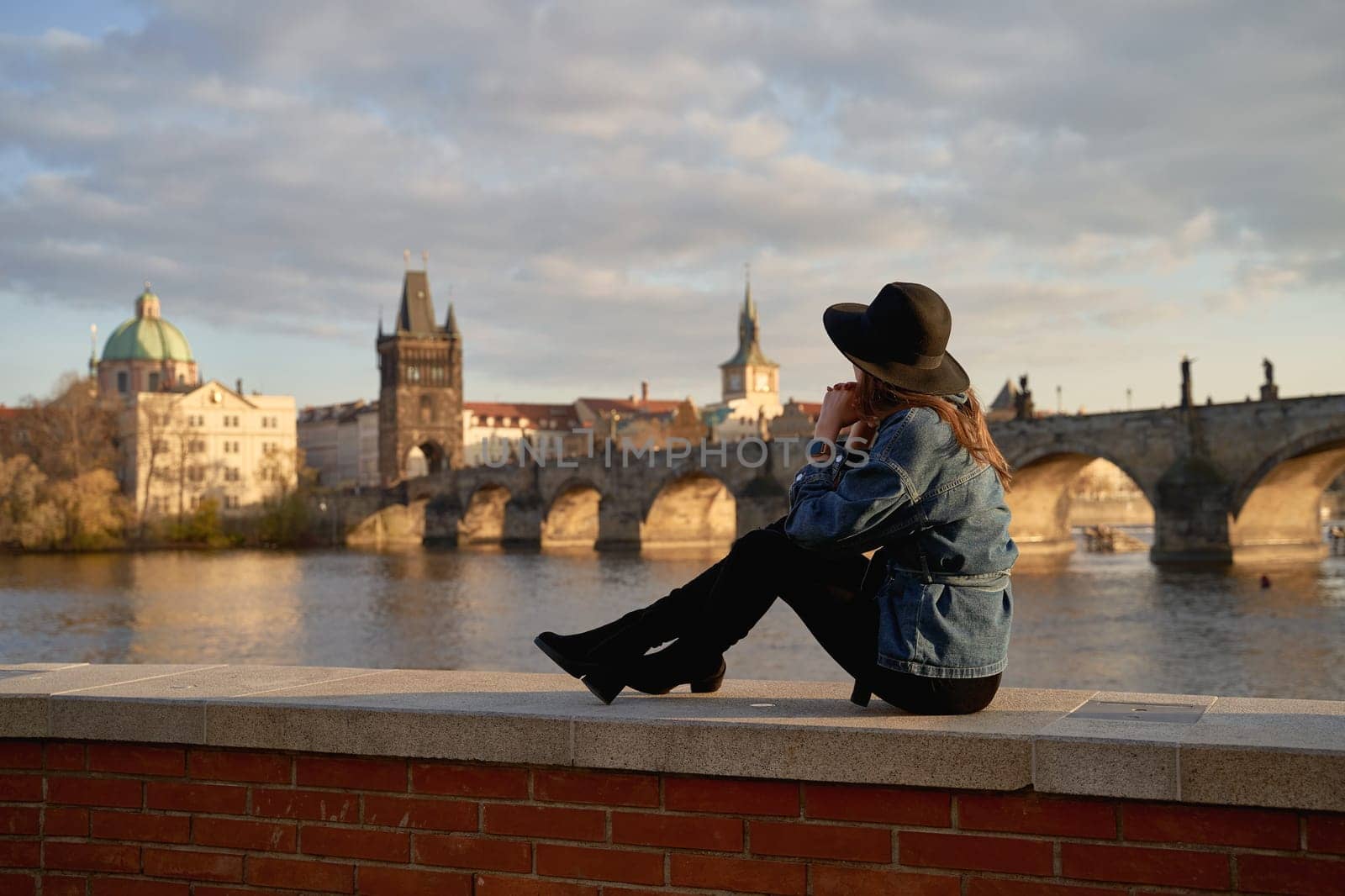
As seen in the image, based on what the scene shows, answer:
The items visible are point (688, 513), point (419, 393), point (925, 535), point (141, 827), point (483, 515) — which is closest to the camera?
point (925, 535)

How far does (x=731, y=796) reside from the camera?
109 inches

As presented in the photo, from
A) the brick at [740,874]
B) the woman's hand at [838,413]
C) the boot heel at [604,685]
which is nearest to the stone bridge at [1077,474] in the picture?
the woman's hand at [838,413]

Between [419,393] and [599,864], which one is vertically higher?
[419,393]

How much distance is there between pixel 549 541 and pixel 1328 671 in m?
51.9

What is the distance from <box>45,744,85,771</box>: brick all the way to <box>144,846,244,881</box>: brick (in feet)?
0.85

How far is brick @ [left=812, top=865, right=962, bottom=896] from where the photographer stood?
2.62 m

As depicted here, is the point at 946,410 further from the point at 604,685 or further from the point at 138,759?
the point at 138,759

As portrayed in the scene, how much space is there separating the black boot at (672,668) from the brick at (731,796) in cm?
50

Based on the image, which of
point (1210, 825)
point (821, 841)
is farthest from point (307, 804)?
point (1210, 825)

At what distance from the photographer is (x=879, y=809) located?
267cm

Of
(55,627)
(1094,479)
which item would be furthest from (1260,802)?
(1094,479)

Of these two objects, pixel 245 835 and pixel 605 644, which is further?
pixel 605 644

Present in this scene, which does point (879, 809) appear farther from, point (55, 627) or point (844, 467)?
point (55, 627)

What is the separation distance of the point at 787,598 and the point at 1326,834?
123cm
